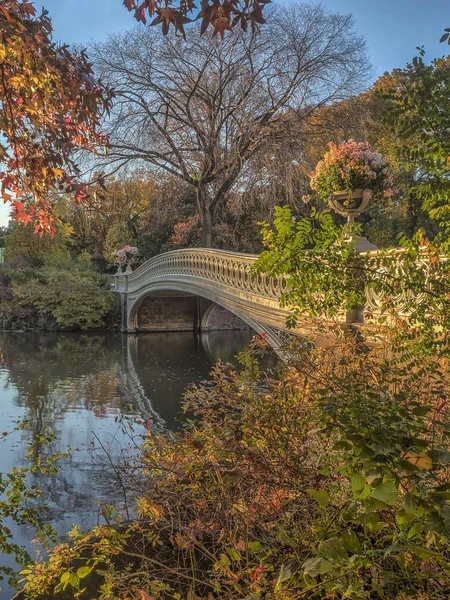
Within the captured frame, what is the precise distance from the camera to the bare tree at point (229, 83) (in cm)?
1351

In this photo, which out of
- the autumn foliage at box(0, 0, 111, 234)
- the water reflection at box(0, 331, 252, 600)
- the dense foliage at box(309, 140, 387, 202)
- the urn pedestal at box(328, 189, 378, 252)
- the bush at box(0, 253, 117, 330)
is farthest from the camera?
the bush at box(0, 253, 117, 330)

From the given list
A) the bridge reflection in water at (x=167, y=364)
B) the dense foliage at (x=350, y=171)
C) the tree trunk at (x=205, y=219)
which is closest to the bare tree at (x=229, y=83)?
the tree trunk at (x=205, y=219)

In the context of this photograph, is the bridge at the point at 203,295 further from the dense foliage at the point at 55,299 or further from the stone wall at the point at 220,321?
the dense foliage at the point at 55,299

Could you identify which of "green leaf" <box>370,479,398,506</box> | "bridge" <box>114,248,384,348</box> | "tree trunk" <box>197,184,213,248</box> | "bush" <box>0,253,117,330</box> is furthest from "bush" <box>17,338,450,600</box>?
"bush" <box>0,253,117,330</box>

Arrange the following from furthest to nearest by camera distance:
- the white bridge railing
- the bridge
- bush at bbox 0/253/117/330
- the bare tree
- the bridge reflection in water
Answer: bush at bbox 0/253/117/330, the bare tree, the bridge reflection in water, the white bridge railing, the bridge

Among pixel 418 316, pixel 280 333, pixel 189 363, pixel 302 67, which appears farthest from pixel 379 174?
pixel 189 363

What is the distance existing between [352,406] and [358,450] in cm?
24

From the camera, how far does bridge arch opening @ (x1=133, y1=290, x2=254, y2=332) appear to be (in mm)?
26016

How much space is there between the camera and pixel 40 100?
2793 mm

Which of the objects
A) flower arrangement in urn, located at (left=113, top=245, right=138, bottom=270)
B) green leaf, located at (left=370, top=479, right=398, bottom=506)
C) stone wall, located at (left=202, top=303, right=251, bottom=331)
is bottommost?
stone wall, located at (left=202, top=303, right=251, bottom=331)

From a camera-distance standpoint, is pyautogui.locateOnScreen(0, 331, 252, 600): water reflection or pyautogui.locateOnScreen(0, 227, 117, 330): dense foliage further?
pyautogui.locateOnScreen(0, 227, 117, 330): dense foliage

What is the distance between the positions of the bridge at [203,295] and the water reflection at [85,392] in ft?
6.46

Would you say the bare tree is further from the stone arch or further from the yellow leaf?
the yellow leaf

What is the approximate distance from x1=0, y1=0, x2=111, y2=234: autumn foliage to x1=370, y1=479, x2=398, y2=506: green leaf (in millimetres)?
1978
